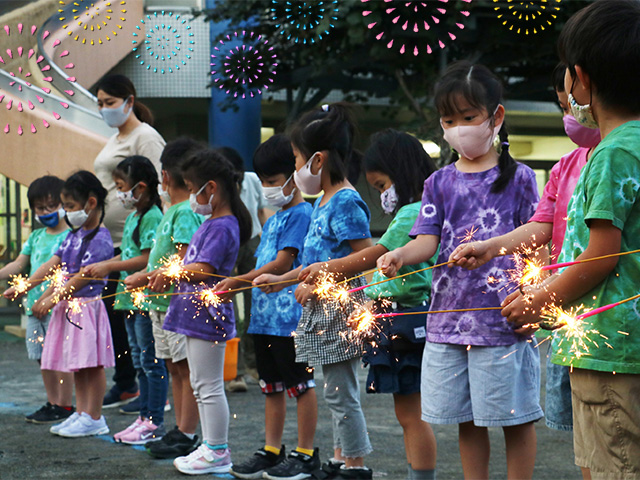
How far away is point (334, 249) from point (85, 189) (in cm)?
197

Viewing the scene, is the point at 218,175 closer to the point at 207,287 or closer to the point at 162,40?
the point at 207,287

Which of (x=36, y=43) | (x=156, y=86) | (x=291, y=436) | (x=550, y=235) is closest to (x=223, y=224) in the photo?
(x=291, y=436)

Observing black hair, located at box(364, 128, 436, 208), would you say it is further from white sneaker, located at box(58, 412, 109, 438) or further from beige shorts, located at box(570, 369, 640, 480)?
white sneaker, located at box(58, 412, 109, 438)

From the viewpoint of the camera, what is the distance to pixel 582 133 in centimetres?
236

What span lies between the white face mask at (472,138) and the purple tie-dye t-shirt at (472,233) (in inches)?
3.0

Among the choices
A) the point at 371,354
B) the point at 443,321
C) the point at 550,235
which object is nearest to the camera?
the point at 550,235

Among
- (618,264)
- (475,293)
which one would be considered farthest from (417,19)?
(618,264)

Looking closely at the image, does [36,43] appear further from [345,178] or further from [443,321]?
[443,321]

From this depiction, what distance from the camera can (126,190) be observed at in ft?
14.2

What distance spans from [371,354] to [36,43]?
6.30m

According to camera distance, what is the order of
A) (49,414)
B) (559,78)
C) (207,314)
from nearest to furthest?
(559,78) < (207,314) < (49,414)

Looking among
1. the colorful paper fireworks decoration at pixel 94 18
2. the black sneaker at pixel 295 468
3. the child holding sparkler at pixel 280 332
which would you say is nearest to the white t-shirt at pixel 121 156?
the child holding sparkler at pixel 280 332

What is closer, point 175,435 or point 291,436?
point 175,435

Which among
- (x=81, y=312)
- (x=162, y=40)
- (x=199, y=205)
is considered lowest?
(x=81, y=312)
